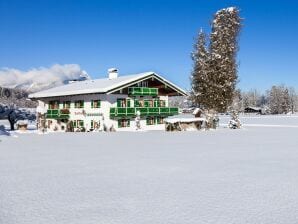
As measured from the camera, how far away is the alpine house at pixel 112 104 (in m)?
39.8

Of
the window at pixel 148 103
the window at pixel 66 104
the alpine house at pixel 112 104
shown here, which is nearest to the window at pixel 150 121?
the alpine house at pixel 112 104

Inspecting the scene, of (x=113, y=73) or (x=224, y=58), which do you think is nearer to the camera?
(x=224, y=58)

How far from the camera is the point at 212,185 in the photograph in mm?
9211

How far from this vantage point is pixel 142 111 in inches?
1650

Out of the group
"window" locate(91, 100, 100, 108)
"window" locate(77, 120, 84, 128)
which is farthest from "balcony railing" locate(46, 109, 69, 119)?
"window" locate(91, 100, 100, 108)

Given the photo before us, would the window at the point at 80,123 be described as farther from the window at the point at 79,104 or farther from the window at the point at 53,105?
the window at the point at 53,105

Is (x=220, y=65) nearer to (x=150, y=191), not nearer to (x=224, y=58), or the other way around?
(x=224, y=58)

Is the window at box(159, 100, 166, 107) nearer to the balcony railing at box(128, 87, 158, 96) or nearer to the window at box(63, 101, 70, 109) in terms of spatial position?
the balcony railing at box(128, 87, 158, 96)

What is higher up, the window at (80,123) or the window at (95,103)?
the window at (95,103)

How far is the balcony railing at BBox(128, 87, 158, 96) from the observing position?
135 ft

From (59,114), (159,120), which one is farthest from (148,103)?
(59,114)

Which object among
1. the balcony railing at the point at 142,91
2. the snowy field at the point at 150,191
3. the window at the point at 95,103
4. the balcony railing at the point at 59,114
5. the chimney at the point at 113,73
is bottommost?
the snowy field at the point at 150,191

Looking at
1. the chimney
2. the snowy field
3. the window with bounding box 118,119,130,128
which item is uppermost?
the chimney

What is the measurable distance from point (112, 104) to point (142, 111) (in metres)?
3.89
